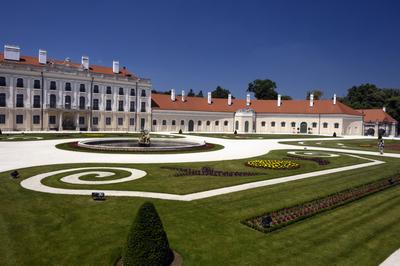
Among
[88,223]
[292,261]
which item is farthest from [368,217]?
[88,223]

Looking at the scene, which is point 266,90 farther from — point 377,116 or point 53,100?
point 53,100

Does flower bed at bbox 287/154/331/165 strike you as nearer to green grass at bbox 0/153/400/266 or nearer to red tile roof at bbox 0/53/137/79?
green grass at bbox 0/153/400/266

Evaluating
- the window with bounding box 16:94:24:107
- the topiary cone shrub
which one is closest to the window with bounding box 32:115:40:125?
the window with bounding box 16:94:24:107

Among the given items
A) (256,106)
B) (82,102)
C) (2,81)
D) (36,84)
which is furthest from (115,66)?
(256,106)

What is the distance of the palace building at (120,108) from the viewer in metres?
60.5

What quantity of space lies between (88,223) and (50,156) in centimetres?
1668

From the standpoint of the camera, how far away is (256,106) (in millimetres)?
90312

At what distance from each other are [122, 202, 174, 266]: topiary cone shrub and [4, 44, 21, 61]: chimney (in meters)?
68.5

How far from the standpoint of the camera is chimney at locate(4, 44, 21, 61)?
61125 mm

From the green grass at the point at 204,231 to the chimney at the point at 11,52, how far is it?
58932 millimetres

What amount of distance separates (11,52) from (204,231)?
222ft

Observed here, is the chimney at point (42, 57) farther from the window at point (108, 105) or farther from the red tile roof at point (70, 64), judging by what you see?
the window at point (108, 105)

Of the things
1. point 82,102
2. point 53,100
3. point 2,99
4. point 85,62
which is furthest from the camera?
point 85,62

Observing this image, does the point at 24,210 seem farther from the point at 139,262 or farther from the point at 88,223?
the point at 139,262
